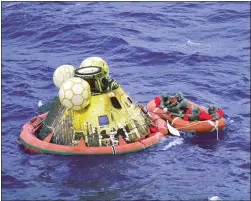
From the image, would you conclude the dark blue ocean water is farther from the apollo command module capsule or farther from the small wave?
the apollo command module capsule

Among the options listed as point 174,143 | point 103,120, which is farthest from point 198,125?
point 103,120

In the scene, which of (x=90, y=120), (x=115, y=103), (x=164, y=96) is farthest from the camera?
(x=164, y=96)

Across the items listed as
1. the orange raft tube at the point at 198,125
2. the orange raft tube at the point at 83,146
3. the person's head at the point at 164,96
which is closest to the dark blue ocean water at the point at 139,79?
the orange raft tube at the point at 83,146

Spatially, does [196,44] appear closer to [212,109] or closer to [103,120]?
[212,109]

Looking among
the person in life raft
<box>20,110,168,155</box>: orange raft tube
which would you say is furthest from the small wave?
<box>20,110,168,155</box>: orange raft tube

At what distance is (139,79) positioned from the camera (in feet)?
114

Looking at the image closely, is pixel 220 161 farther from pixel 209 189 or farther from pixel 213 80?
pixel 213 80

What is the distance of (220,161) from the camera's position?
24.7 meters

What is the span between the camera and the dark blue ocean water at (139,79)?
22844mm

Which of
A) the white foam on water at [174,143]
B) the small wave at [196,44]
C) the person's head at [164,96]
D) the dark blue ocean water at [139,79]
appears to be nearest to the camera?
the dark blue ocean water at [139,79]

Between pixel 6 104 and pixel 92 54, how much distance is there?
31.3ft

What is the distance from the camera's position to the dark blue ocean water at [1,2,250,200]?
74.9ft

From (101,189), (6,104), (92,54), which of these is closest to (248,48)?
(92,54)

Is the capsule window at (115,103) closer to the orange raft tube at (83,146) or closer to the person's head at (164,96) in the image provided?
the orange raft tube at (83,146)
